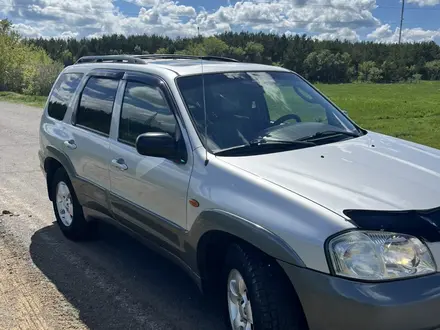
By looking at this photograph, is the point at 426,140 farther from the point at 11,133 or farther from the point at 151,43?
the point at 151,43

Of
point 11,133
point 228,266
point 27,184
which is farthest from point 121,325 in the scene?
point 11,133

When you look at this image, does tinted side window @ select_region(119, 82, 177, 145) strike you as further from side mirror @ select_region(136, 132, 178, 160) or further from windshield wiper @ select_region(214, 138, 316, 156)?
windshield wiper @ select_region(214, 138, 316, 156)

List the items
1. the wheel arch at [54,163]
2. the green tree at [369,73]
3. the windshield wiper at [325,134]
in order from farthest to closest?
the green tree at [369,73], the wheel arch at [54,163], the windshield wiper at [325,134]

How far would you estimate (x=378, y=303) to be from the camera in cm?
241

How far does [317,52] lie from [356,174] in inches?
3424

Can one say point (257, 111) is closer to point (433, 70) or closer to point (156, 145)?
point (156, 145)

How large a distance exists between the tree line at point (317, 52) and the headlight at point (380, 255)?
69967 mm

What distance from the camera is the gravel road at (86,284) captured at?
3.80 meters

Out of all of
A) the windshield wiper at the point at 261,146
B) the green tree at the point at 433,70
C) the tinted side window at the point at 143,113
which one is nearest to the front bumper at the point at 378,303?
the windshield wiper at the point at 261,146

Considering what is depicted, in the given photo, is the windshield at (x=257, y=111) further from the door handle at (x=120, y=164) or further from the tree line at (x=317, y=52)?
A: the tree line at (x=317, y=52)

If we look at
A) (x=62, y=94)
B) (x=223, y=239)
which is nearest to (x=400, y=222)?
(x=223, y=239)

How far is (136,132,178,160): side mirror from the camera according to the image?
3422 millimetres

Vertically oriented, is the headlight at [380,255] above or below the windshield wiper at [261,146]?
below

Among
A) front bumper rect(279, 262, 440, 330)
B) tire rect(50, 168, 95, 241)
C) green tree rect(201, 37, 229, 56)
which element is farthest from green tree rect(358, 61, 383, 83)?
front bumper rect(279, 262, 440, 330)
